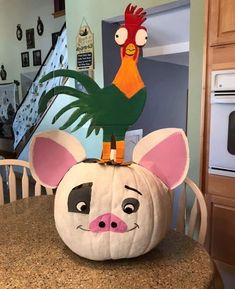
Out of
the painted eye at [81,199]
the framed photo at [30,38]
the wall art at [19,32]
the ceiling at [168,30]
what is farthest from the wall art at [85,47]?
the wall art at [19,32]

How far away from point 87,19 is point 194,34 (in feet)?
3.84

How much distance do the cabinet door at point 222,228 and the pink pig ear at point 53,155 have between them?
4.06 ft

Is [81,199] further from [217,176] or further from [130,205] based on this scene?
[217,176]

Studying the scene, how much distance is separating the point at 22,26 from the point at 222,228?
531 centimetres

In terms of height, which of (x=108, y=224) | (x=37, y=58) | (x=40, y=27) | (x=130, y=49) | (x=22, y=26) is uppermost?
(x=22, y=26)

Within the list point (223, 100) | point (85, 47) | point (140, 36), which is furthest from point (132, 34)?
point (85, 47)

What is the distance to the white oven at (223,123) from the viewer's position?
5.72ft

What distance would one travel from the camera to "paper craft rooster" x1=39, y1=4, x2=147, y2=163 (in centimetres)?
84

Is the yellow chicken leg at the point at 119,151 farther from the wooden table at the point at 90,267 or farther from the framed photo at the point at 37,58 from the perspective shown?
the framed photo at the point at 37,58

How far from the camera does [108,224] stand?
2.71 ft

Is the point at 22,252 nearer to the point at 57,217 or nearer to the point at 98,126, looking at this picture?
the point at 57,217

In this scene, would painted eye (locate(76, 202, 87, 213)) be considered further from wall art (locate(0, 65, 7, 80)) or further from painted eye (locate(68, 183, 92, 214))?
wall art (locate(0, 65, 7, 80))

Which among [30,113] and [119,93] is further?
[30,113]

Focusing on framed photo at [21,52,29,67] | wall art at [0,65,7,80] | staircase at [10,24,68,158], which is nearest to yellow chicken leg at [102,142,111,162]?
staircase at [10,24,68,158]
